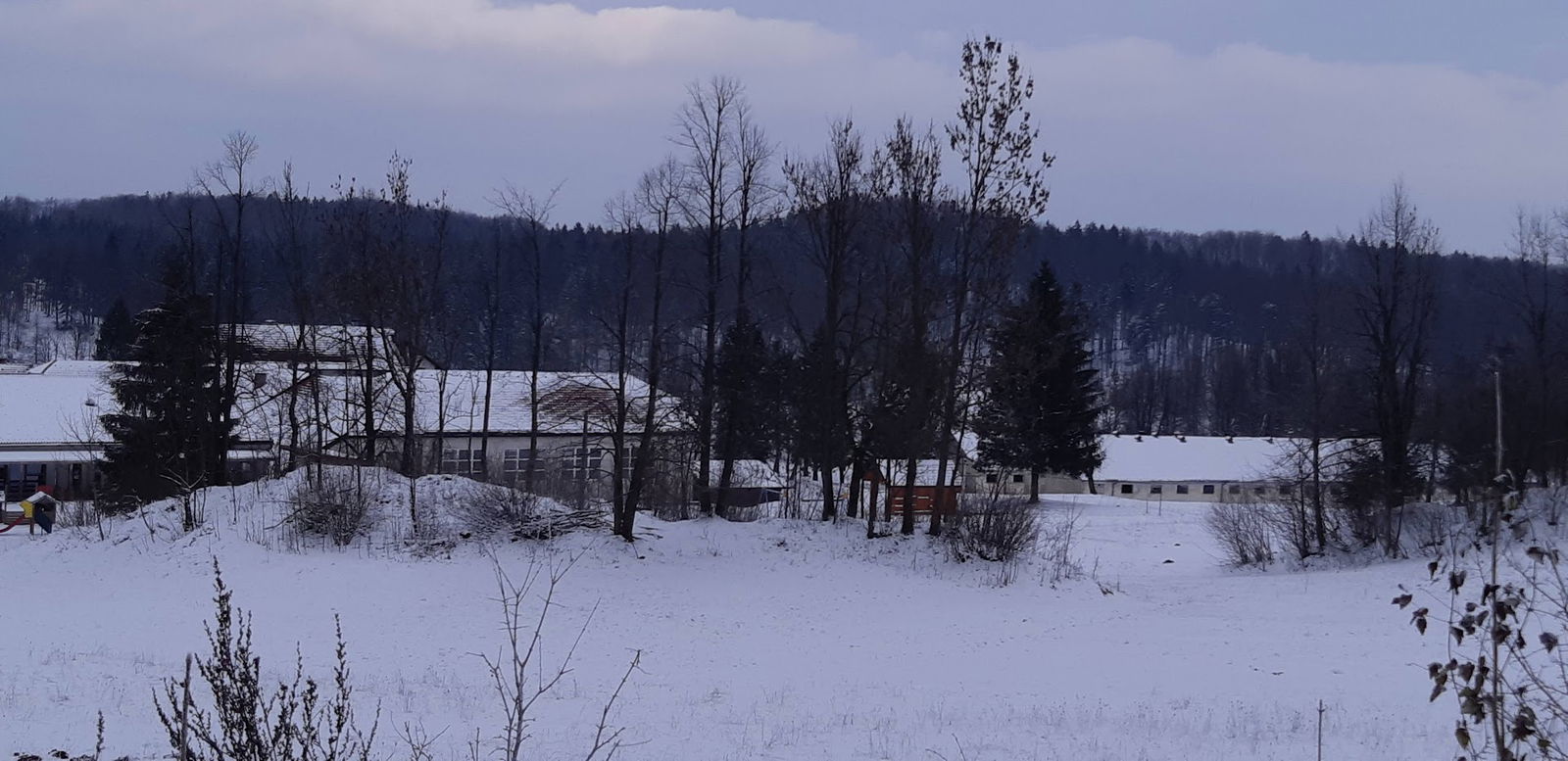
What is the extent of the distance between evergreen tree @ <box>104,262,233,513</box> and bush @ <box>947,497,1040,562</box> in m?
20.1

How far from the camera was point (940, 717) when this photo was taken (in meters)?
12.2

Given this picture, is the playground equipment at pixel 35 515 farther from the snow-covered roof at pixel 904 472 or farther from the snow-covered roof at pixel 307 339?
the snow-covered roof at pixel 904 472

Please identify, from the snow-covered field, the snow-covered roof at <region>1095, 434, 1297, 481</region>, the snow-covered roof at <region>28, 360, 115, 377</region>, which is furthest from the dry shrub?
the snow-covered roof at <region>28, 360, 115, 377</region>

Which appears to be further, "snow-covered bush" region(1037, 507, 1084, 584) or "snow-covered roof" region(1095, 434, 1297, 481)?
"snow-covered roof" region(1095, 434, 1297, 481)

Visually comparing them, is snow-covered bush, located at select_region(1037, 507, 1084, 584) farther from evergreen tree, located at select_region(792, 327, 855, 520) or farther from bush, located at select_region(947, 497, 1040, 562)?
evergreen tree, located at select_region(792, 327, 855, 520)

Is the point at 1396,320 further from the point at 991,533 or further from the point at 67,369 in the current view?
the point at 67,369

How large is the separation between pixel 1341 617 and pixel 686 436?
14.8 meters

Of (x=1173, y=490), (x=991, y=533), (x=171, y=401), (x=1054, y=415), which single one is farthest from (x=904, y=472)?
(x=1173, y=490)

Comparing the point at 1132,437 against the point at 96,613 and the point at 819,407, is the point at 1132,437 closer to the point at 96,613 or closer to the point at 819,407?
the point at 819,407

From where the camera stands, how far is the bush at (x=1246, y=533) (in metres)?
29.6

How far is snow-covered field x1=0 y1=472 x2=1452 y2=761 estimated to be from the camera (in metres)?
11.1

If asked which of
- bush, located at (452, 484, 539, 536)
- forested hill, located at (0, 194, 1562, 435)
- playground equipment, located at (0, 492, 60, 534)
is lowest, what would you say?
playground equipment, located at (0, 492, 60, 534)

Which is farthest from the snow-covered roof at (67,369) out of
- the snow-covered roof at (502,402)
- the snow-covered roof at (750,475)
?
the snow-covered roof at (750,475)

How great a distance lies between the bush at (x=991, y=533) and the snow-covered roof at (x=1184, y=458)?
3325 centimetres
